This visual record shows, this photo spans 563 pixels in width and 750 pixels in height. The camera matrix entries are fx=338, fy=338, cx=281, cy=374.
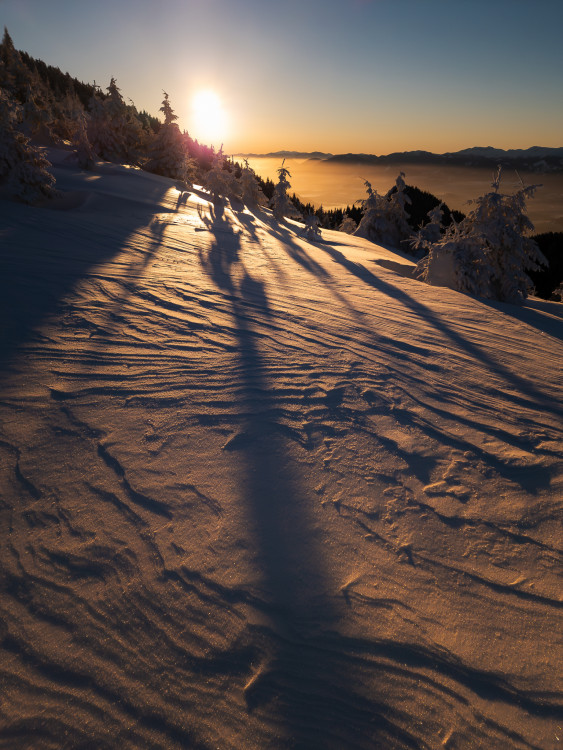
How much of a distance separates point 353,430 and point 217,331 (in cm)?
272

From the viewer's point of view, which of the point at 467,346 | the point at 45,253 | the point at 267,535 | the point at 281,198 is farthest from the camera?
the point at 281,198

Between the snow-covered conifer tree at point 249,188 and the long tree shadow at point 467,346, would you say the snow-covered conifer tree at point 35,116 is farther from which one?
the long tree shadow at point 467,346

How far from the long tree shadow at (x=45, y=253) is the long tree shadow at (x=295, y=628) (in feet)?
10.4

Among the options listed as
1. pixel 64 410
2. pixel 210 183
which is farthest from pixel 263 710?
pixel 210 183

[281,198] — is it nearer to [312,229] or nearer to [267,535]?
[312,229]

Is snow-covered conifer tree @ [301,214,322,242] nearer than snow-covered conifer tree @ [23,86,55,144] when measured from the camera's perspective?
Yes

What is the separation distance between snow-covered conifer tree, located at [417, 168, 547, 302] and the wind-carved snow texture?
565 centimetres

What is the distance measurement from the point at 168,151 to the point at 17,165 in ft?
71.2

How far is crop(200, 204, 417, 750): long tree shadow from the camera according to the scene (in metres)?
1.75

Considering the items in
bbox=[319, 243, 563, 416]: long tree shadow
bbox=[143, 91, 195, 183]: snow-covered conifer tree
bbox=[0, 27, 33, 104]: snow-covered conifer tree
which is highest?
bbox=[0, 27, 33, 104]: snow-covered conifer tree

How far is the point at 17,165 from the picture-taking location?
30.6 ft

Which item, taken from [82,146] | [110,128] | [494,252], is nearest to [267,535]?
[494,252]

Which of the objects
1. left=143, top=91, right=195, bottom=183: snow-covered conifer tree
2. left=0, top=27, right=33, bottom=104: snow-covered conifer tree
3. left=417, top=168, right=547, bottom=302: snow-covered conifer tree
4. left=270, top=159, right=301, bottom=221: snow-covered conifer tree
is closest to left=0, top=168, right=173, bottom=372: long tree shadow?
left=417, top=168, right=547, bottom=302: snow-covered conifer tree

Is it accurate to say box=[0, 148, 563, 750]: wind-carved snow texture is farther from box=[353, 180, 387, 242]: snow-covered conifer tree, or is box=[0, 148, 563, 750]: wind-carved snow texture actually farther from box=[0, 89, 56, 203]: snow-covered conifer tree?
box=[353, 180, 387, 242]: snow-covered conifer tree
